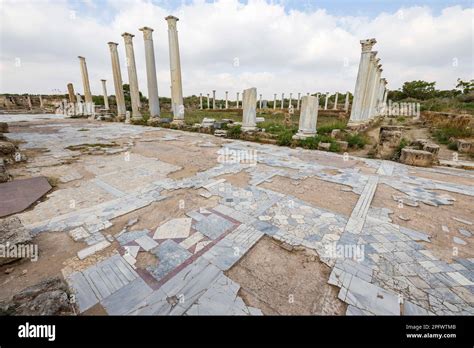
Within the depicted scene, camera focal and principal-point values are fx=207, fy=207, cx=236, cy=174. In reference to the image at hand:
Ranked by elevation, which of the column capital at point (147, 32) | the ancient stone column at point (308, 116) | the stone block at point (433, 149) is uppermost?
the column capital at point (147, 32)

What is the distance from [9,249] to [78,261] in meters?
0.70

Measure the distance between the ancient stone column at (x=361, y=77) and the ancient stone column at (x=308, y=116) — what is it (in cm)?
346

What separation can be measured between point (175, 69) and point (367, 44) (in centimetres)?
1011

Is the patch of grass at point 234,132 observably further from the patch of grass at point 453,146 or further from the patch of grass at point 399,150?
the patch of grass at point 453,146

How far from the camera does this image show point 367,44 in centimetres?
988

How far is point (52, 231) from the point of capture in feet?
9.14

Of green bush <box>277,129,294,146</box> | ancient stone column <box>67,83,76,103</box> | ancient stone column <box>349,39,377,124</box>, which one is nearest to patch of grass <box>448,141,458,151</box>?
ancient stone column <box>349,39,377,124</box>

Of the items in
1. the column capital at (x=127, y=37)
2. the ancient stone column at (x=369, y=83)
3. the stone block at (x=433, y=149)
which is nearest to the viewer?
the stone block at (x=433, y=149)

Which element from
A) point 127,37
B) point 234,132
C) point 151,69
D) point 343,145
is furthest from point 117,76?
point 343,145

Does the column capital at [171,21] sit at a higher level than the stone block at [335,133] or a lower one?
higher

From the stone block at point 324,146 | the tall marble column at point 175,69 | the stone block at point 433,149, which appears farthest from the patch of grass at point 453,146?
the tall marble column at point 175,69

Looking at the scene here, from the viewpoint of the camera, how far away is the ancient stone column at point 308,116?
8562 mm
